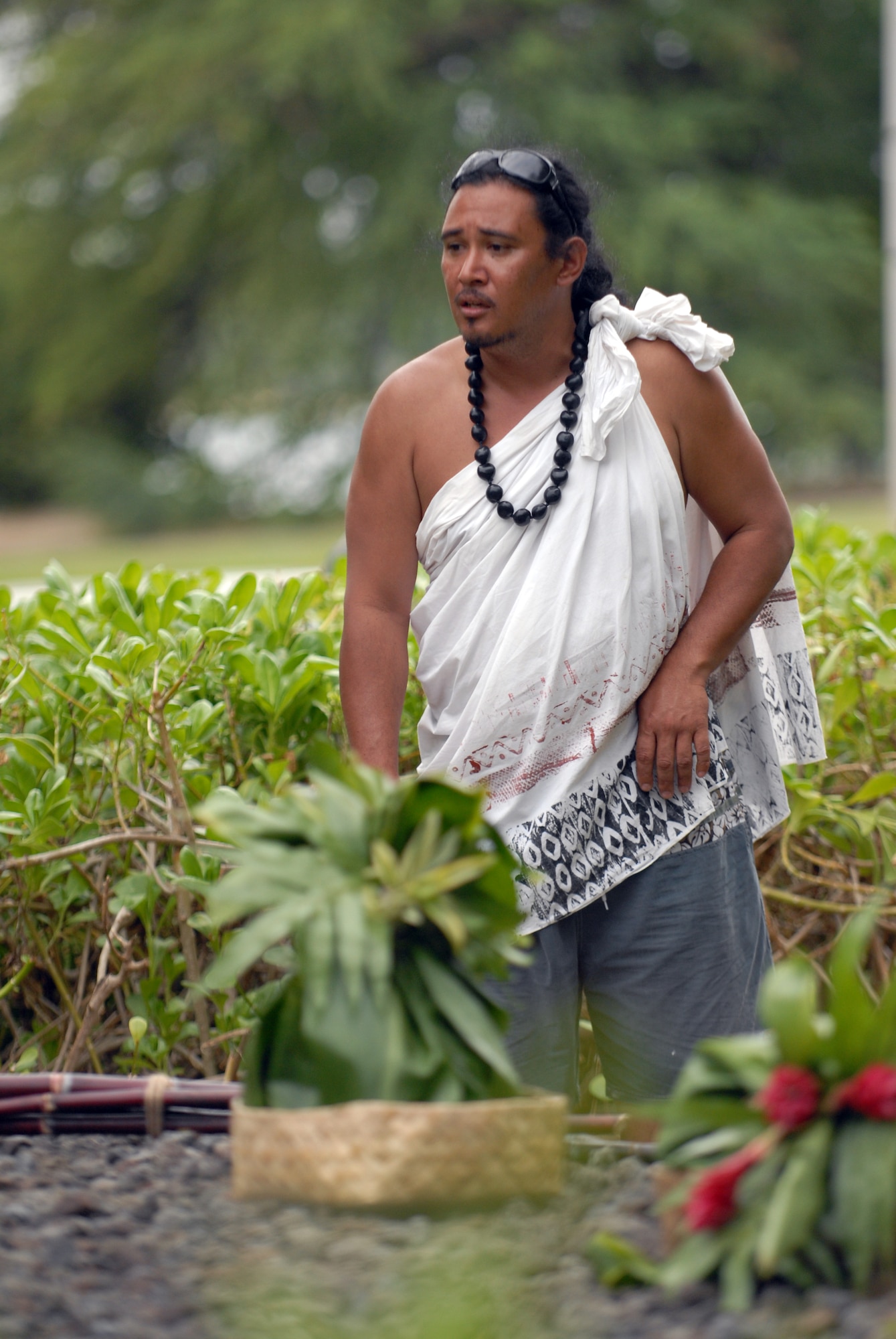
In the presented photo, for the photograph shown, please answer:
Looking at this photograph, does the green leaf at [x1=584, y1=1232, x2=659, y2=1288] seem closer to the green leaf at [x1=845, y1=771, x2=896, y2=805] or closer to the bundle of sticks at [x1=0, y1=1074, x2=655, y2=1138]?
the bundle of sticks at [x1=0, y1=1074, x2=655, y2=1138]

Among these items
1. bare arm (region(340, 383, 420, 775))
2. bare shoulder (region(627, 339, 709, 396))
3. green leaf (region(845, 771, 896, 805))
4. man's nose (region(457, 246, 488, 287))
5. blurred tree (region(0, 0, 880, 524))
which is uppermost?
blurred tree (region(0, 0, 880, 524))

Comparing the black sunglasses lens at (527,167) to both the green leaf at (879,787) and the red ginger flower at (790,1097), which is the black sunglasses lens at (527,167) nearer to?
the green leaf at (879,787)

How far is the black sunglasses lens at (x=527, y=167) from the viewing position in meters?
1.82

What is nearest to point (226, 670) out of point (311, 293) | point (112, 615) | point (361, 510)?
point (112, 615)

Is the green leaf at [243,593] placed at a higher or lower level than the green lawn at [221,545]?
lower

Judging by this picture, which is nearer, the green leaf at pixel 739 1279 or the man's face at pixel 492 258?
the green leaf at pixel 739 1279

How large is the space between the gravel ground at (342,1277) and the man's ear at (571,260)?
117cm

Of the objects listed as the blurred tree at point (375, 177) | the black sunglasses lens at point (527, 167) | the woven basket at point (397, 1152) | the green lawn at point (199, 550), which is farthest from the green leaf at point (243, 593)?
the blurred tree at point (375, 177)

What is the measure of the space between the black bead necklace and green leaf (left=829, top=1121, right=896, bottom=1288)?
1.04 m

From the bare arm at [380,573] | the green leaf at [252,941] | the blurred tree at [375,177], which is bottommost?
the green leaf at [252,941]

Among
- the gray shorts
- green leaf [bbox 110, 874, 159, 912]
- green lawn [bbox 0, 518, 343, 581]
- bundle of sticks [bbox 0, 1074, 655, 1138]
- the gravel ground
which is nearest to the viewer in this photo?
the gravel ground

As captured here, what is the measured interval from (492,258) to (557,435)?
0.24 metres

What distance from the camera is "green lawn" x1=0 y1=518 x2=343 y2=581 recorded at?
1784 cm

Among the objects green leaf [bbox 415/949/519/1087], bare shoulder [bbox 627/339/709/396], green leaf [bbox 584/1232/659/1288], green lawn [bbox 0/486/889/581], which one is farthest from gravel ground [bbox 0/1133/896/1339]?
green lawn [bbox 0/486/889/581]
